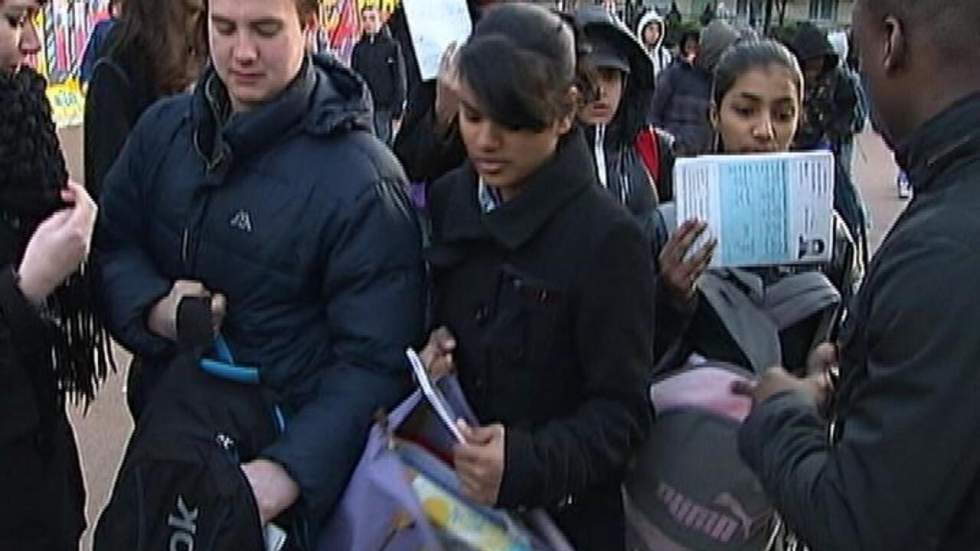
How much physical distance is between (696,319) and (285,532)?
95 centimetres

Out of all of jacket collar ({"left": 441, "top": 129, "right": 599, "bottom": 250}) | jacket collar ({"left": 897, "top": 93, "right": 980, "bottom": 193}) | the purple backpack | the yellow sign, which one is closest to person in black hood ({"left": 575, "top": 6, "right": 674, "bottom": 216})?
jacket collar ({"left": 441, "top": 129, "right": 599, "bottom": 250})

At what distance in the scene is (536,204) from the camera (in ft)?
7.38

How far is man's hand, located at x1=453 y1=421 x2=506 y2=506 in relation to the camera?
2.11 metres

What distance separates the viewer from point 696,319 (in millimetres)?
2629

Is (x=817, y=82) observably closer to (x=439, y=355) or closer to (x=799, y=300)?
(x=799, y=300)

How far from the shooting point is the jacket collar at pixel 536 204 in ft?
7.35

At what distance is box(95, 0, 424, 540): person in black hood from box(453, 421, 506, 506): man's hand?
20cm

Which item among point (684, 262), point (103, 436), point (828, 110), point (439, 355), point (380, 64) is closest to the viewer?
point (439, 355)

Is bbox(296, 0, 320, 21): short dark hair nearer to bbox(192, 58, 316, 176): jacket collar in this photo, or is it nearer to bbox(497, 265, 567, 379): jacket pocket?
bbox(192, 58, 316, 176): jacket collar

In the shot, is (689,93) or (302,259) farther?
(689,93)

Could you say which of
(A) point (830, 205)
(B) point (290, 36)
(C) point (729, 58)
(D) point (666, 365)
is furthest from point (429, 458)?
(C) point (729, 58)

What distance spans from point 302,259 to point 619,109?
1291mm

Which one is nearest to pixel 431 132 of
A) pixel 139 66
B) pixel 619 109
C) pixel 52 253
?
pixel 619 109

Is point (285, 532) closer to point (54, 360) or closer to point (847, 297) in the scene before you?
point (54, 360)
